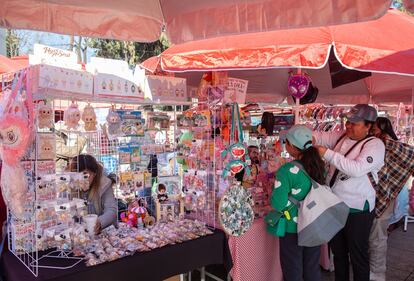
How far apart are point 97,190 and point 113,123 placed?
1.95 feet

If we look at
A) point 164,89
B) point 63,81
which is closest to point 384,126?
point 164,89

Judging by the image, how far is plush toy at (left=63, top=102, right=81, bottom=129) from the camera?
7.53ft

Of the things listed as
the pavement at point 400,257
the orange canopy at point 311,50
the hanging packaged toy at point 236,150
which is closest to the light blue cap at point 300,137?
the hanging packaged toy at point 236,150

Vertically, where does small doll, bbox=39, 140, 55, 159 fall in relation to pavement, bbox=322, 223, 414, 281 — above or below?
above

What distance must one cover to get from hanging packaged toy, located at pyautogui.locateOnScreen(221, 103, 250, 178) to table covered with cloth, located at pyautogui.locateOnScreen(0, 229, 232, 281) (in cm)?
49

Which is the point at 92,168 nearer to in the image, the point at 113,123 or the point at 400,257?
the point at 113,123

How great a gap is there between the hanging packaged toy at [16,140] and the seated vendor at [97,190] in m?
0.63

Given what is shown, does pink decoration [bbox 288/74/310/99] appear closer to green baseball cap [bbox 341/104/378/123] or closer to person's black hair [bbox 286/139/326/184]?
green baseball cap [bbox 341/104/378/123]

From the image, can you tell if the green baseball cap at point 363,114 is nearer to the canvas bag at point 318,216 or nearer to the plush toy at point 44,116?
the canvas bag at point 318,216

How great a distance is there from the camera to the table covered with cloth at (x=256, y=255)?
113 inches

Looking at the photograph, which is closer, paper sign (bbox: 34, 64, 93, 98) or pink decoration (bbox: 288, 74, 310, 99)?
paper sign (bbox: 34, 64, 93, 98)

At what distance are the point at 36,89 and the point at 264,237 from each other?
7.31ft

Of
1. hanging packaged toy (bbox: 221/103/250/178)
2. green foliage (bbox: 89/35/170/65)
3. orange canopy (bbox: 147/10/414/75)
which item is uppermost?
green foliage (bbox: 89/35/170/65)

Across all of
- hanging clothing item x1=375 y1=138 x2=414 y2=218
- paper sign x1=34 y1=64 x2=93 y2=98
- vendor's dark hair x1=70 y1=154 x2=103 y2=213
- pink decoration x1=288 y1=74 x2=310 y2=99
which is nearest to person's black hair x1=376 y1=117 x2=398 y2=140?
hanging clothing item x1=375 y1=138 x2=414 y2=218
